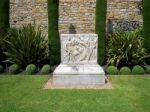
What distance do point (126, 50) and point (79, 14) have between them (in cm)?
275

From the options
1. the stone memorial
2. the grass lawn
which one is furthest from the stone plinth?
the grass lawn

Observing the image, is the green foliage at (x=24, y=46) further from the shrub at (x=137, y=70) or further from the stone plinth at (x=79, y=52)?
the shrub at (x=137, y=70)

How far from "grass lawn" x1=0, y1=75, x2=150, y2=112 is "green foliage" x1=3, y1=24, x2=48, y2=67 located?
191 centimetres

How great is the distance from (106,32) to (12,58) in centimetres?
374

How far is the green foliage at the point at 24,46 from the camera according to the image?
1103 cm

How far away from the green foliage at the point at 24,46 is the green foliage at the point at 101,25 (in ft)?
6.90

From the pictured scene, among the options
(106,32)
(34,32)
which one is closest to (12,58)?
(34,32)

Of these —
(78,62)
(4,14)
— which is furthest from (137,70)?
(4,14)

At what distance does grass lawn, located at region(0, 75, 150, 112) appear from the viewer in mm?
6812

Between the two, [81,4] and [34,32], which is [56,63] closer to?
[34,32]

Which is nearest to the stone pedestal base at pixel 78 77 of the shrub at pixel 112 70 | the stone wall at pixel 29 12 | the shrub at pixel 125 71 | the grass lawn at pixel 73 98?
the grass lawn at pixel 73 98

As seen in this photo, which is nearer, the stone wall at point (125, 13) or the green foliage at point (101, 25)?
the green foliage at point (101, 25)

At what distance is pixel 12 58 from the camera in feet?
37.1

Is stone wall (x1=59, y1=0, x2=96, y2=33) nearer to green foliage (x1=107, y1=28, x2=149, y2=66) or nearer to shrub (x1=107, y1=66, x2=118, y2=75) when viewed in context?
green foliage (x1=107, y1=28, x2=149, y2=66)
